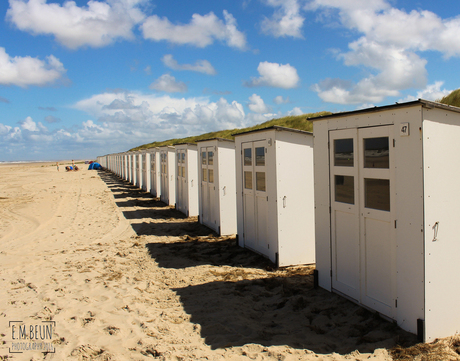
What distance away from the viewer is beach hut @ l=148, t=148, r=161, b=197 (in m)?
17.2

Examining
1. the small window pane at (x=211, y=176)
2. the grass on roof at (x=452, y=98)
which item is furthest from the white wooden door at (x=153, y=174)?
the grass on roof at (x=452, y=98)

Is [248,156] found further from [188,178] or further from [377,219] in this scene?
[188,178]

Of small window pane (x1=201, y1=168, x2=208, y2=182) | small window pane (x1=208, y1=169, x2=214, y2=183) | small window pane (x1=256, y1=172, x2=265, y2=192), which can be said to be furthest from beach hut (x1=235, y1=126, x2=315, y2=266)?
small window pane (x1=201, y1=168, x2=208, y2=182)

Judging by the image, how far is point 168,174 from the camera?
48.4 ft

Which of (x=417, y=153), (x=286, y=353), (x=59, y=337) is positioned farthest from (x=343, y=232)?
(x=59, y=337)

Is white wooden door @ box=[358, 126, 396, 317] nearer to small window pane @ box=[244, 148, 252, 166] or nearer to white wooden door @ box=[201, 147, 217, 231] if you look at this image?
small window pane @ box=[244, 148, 252, 166]

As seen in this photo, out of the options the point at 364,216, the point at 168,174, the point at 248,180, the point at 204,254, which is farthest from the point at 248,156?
the point at 168,174

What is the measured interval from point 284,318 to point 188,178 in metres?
8.14

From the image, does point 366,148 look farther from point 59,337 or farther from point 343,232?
point 59,337

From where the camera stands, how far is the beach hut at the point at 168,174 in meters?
14.5

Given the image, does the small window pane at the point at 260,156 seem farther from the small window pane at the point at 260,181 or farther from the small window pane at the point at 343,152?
the small window pane at the point at 343,152

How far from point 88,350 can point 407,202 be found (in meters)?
3.70

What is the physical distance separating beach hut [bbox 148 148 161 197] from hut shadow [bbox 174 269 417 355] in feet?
40.1

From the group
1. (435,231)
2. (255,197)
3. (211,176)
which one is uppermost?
(211,176)
